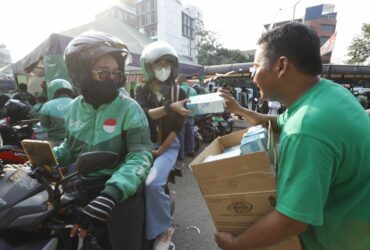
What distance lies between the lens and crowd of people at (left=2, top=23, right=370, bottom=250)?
0.96 meters

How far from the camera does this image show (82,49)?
5.76ft

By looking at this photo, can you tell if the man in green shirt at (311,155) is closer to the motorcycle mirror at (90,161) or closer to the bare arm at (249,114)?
the bare arm at (249,114)

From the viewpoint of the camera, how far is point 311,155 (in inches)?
36.5

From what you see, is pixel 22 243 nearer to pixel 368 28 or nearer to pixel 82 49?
pixel 82 49

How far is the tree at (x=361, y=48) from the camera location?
32059 mm

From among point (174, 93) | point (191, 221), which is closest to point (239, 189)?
point (174, 93)

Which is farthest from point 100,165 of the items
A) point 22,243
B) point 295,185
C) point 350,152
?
point 350,152

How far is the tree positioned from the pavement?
116 ft

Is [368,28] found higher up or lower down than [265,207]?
higher up

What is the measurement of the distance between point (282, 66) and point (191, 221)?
2899 millimetres

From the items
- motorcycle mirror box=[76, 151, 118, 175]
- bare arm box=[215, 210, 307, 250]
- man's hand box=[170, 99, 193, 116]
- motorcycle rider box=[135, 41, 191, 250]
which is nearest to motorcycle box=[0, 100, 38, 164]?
motorcycle rider box=[135, 41, 191, 250]

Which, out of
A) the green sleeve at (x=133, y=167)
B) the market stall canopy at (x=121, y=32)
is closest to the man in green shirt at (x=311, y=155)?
the green sleeve at (x=133, y=167)

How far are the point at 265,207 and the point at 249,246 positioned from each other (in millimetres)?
177

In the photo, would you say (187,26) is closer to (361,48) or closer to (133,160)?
(361,48)
